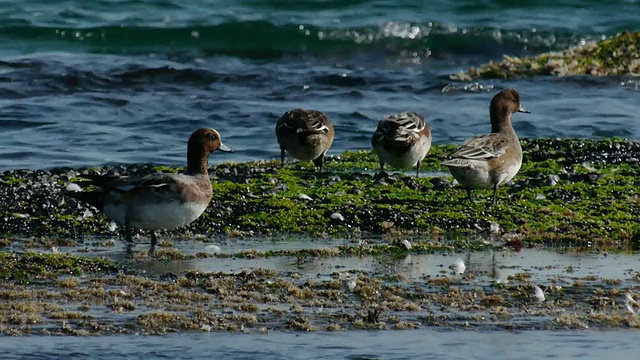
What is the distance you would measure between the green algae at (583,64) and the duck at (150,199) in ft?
46.7

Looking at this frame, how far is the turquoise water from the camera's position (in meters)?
19.4

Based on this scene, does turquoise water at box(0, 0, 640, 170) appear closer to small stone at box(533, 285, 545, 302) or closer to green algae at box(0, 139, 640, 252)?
green algae at box(0, 139, 640, 252)

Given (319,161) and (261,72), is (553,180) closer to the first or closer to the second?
(319,161)

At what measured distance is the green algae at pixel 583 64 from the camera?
2386 cm

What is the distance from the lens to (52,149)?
58.2ft

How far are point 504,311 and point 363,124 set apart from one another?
11.8m

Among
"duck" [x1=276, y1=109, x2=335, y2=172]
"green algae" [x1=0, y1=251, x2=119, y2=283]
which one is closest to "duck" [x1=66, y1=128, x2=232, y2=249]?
"green algae" [x1=0, y1=251, x2=119, y2=283]

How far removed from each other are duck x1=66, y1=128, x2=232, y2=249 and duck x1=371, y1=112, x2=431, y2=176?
3337 mm

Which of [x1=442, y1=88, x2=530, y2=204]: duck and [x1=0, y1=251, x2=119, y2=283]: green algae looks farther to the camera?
[x1=442, y1=88, x2=530, y2=204]: duck

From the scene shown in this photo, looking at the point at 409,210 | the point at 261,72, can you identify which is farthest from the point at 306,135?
the point at 261,72

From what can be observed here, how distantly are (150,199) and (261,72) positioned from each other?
15462 millimetres

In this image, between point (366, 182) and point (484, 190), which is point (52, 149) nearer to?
point (366, 182)

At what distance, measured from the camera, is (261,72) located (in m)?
26.0

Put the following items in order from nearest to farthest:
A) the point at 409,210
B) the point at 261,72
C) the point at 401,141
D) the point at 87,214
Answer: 1. the point at 87,214
2. the point at 409,210
3. the point at 401,141
4. the point at 261,72
